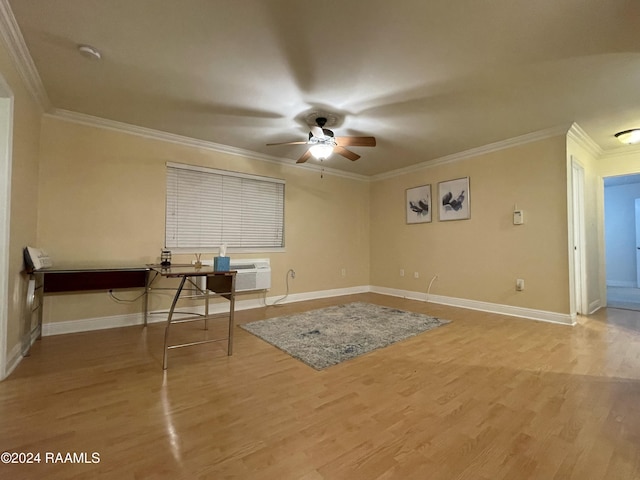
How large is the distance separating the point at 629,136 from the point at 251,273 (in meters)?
5.24

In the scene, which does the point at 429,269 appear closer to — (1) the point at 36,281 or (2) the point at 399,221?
(2) the point at 399,221

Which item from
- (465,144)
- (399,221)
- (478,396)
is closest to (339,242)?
(399,221)

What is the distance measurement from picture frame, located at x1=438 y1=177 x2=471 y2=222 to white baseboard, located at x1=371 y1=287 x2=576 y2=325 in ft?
4.33

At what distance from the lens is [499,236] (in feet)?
13.3

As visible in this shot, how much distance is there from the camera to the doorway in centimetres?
630

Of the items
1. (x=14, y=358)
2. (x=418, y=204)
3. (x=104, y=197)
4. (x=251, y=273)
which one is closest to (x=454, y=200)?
(x=418, y=204)

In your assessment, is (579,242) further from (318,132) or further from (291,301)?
(291,301)

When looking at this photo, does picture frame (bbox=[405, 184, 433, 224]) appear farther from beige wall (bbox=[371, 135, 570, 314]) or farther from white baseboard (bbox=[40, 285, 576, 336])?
white baseboard (bbox=[40, 285, 576, 336])

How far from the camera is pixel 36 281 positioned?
270 cm

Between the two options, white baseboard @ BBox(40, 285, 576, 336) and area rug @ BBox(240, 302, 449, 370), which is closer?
area rug @ BBox(240, 302, 449, 370)

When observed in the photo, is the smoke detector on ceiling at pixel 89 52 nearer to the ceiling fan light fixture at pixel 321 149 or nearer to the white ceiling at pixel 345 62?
the white ceiling at pixel 345 62

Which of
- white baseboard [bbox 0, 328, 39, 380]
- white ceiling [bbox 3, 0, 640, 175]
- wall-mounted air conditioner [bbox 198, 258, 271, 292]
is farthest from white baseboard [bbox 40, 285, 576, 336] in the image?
white ceiling [bbox 3, 0, 640, 175]

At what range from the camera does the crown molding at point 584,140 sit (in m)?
3.44

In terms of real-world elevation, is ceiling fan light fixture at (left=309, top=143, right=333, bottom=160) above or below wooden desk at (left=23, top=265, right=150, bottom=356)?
above
